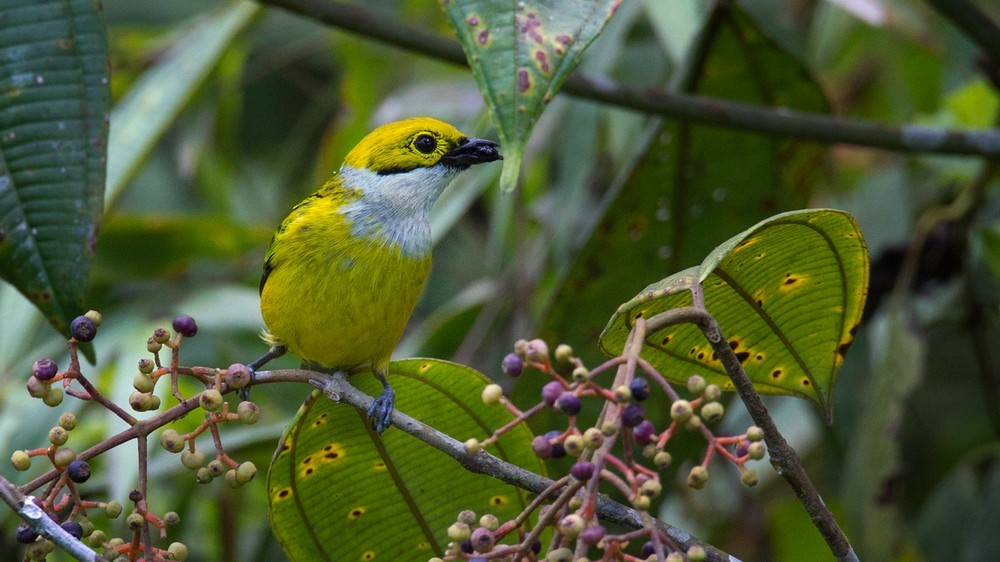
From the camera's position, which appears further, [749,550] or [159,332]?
[749,550]

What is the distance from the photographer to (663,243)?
9.07 feet

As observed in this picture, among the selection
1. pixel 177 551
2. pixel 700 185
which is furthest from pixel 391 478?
pixel 700 185

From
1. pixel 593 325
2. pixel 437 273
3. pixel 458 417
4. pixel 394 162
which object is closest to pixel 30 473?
pixel 394 162

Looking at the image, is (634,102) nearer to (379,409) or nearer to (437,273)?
(379,409)

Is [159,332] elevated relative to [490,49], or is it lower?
lower

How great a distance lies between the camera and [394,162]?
2754mm

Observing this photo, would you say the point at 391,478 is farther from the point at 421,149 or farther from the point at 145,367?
the point at 421,149

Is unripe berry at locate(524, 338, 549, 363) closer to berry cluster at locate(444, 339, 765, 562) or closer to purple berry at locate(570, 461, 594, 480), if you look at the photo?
berry cluster at locate(444, 339, 765, 562)

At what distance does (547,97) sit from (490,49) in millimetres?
102

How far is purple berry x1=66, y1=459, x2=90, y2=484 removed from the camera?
1.36 m

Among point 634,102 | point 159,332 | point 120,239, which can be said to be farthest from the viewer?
point 120,239

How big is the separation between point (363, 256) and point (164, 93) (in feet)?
3.23

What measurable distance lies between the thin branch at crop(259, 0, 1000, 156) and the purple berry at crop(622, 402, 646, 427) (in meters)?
1.39

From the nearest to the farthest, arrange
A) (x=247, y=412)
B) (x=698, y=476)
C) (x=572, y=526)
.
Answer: (x=572, y=526) → (x=698, y=476) → (x=247, y=412)
